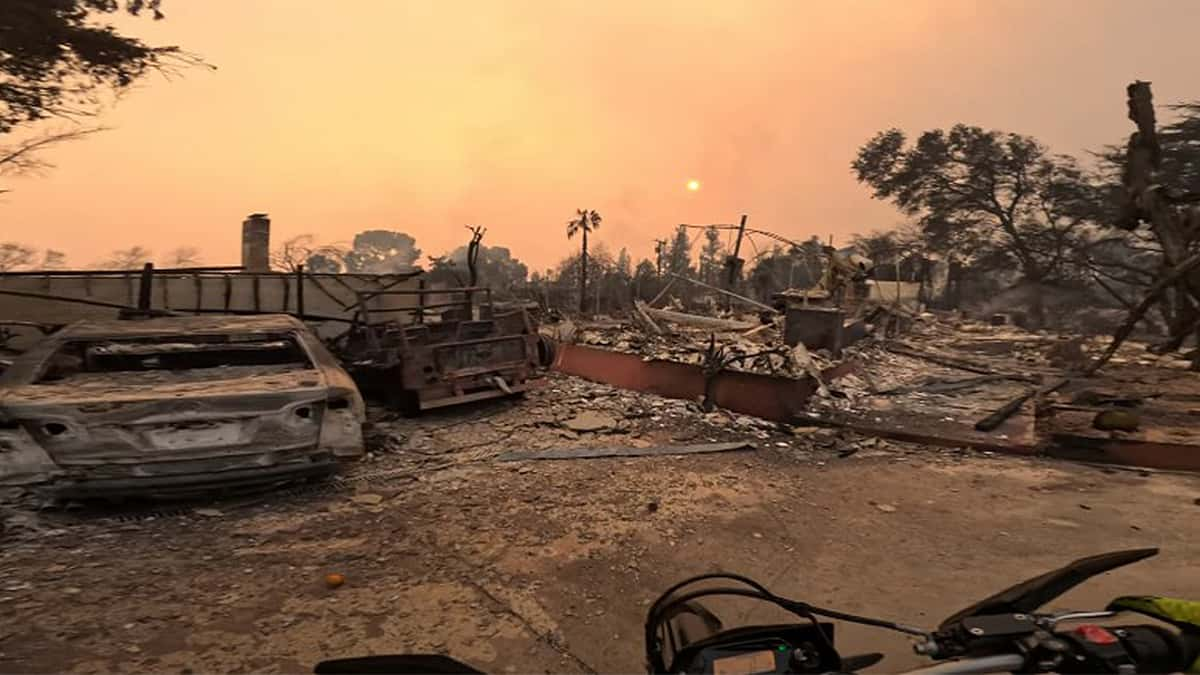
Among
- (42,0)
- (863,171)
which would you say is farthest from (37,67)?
(863,171)

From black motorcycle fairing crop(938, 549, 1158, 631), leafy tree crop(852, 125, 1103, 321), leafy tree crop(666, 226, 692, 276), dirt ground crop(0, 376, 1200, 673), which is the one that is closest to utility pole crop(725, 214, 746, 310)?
leafy tree crop(666, 226, 692, 276)

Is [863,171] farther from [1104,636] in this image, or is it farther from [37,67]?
[1104,636]

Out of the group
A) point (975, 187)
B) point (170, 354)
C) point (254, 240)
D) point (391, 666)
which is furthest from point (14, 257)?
point (975, 187)

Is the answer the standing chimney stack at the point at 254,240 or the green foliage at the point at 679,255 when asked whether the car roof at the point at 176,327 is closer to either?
the standing chimney stack at the point at 254,240

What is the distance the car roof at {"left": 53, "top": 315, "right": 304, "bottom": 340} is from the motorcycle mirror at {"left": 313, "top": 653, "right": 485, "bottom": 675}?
4.76 metres

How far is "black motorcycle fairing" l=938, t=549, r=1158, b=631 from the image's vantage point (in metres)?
1.60

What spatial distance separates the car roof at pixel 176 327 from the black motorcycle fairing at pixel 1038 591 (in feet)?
16.9

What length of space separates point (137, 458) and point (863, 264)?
1702 cm

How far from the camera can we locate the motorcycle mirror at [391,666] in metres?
1.18

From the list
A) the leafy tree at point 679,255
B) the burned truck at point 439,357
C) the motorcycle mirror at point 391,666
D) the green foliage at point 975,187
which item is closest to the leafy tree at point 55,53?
the burned truck at point 439,357

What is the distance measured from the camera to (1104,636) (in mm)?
1383

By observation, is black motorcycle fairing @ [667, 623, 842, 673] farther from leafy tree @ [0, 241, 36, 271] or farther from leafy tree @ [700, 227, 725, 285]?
leafy tree @ [700, 227, 725, 285]

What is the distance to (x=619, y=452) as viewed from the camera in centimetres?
642

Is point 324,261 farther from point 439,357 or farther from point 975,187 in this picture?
point 975,187
